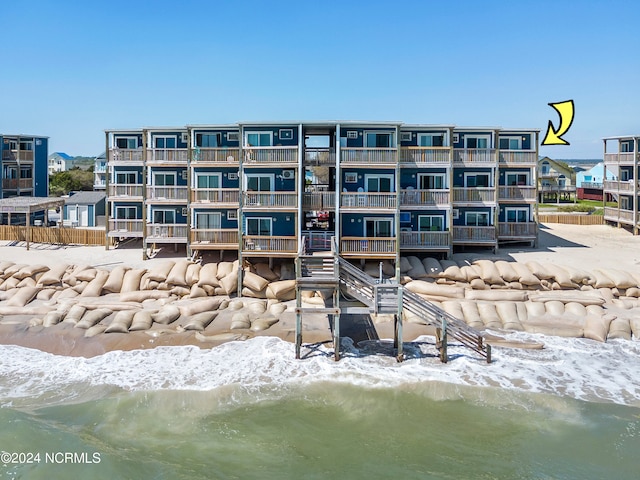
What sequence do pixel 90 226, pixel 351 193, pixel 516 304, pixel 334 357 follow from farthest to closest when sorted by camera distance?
1. pixel 90 226
2. pixel 351 193
3. pixel 516 304
4. pixel 334 357

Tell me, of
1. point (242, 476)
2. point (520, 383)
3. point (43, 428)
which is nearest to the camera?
point (242, 476)

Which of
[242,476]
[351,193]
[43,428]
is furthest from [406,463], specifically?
[351,193]

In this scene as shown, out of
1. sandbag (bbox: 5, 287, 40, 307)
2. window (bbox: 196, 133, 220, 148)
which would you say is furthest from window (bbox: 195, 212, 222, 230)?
sandbag (bbox: 5, 287, 40, 307)

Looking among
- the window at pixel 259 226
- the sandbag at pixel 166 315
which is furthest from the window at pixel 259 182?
the sandbag at pixel 166 315

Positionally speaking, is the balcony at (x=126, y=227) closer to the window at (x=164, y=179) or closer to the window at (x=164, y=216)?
the window at (x=164, y=216)

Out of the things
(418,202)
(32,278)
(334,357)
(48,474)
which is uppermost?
(418,202)

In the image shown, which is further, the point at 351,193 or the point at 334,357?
the point at 351,193

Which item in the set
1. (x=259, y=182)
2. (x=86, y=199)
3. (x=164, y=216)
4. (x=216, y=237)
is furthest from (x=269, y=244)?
(x=86, y=199)

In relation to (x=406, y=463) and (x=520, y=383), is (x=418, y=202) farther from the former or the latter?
(x=406, y=463)
